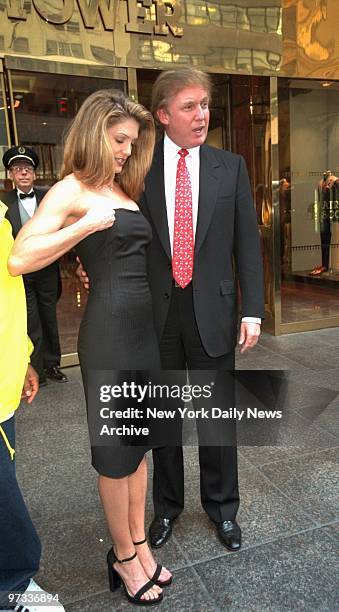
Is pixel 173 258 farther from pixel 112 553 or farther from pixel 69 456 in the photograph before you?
pixel 69 456

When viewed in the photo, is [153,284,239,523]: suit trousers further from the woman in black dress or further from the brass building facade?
the brass building facade

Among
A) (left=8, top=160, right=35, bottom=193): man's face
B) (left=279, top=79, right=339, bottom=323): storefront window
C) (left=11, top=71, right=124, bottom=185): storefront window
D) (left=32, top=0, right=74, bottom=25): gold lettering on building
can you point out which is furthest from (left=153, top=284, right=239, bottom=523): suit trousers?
(left=279, top=79, right=339, bottom=323): storefront window

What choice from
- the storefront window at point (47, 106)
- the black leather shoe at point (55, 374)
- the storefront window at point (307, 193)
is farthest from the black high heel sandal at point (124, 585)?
the storefront window at point (307, 193)

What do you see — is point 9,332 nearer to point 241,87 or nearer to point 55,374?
point 55,374

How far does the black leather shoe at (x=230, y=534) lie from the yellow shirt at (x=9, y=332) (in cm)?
126

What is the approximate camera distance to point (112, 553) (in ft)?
6.92

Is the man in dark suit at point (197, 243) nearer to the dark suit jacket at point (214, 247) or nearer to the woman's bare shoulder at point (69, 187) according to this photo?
the dark suit jacket at point (214, 247)

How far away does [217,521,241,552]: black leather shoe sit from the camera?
232cm

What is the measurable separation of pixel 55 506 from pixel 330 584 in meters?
1.42

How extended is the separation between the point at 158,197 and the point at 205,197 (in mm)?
207

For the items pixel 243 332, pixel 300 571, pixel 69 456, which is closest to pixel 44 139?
pixel 69 456

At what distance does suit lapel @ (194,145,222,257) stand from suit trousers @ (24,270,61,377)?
2.63 m

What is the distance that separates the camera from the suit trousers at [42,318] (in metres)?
4.56

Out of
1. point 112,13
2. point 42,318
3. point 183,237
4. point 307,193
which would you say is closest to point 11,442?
point 183,237
